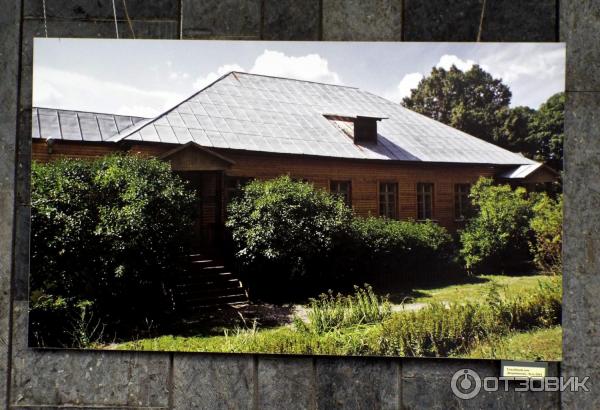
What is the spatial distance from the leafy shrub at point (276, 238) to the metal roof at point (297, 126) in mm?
403

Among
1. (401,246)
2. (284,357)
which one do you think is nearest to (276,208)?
(401,246)

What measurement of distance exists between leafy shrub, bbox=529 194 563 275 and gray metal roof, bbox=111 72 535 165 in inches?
15.2

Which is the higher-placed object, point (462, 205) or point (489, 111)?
point (489, 111)

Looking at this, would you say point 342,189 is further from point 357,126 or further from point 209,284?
point 209,284

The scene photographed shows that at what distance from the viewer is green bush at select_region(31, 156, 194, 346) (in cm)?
405

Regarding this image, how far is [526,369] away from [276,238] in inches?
90.3

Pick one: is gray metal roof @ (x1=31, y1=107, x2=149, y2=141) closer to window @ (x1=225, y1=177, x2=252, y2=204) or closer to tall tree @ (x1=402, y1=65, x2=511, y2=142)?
window @ (x1=225, y1=177, x2=252, y2=204)

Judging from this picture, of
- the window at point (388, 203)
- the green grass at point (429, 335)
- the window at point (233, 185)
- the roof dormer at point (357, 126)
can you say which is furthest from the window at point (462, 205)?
the window at point (233, 185)

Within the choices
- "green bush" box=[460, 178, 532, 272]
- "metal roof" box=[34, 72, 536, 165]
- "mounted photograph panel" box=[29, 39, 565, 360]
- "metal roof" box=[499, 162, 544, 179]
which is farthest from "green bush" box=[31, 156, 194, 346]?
"metal roof" box=[499, 162, 544, 179]

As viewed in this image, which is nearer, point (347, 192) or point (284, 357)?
point (284, 357)

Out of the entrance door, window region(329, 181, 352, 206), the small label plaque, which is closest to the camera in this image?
the small label plaque

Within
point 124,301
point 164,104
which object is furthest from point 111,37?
point 124,301

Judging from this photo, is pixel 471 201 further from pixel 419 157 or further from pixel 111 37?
pixel 111 37

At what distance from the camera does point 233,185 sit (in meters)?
4.12
